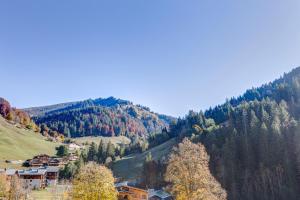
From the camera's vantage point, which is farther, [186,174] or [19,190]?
[19,190]

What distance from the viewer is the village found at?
90.2 meters

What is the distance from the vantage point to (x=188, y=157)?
112ft

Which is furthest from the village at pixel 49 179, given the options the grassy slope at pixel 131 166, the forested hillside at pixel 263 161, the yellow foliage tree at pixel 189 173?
the yellow foliage tree at pixel 189 173

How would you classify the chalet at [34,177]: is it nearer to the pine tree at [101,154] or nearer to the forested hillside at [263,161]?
the pine tree at [101,154]

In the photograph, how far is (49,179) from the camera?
5566 inches

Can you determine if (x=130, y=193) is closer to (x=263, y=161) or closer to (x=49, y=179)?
(x=263, y=161)

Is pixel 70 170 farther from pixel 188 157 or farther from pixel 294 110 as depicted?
pixel 188 157

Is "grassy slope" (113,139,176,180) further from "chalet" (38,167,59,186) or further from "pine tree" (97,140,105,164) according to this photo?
"chalet" (38,167,59,186)

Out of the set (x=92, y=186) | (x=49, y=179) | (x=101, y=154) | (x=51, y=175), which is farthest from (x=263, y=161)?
(x=101, y=154)

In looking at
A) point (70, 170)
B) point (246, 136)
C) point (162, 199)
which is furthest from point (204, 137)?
point (70, 170)

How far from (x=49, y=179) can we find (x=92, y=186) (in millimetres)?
114915

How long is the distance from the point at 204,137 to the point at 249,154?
35651 millimetres

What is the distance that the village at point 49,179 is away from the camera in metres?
90.2

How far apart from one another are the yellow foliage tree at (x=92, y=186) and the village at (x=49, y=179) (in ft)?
130
